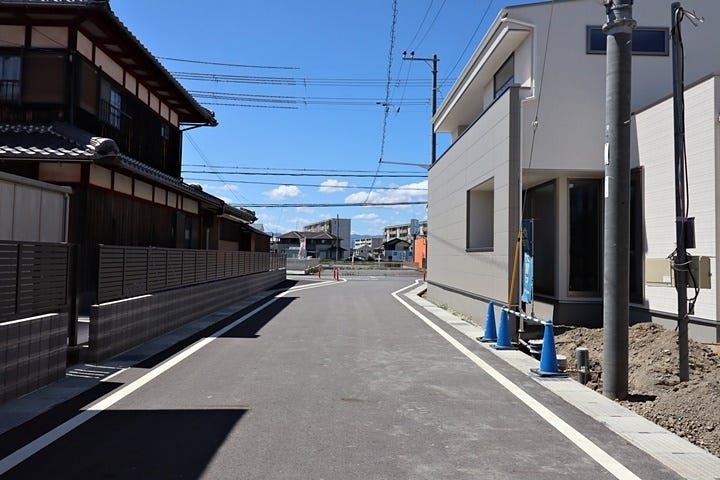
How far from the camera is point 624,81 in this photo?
24.0ft

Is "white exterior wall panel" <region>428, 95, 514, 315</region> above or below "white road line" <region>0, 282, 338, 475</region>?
above

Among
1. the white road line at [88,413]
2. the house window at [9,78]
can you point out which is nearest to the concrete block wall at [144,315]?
the white road line at [88,413]

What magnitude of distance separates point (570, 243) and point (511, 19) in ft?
17.9

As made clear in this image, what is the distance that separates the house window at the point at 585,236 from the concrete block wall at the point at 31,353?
420 inches

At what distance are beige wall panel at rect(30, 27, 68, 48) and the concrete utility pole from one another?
36.6 ft

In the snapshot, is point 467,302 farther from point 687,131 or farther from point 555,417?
point 555,417

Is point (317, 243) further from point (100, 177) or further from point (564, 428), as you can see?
point (564, 428)

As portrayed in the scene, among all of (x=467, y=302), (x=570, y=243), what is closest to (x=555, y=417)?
(x=570, y=243)

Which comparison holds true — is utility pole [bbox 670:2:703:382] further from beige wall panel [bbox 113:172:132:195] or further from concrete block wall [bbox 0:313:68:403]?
beige wall panel [bbox 113:172:132:195]

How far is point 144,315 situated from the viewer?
418 inches

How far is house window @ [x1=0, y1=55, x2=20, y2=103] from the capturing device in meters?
12.5

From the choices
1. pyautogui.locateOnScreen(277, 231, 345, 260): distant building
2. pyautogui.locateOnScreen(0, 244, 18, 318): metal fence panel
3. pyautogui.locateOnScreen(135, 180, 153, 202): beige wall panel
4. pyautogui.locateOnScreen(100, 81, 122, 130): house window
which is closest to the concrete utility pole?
pyautogui.locateOnScreen(0, 244, 18, 318): metal fence panel

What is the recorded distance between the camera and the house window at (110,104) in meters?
13.9

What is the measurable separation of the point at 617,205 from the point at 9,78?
12.7 meters
